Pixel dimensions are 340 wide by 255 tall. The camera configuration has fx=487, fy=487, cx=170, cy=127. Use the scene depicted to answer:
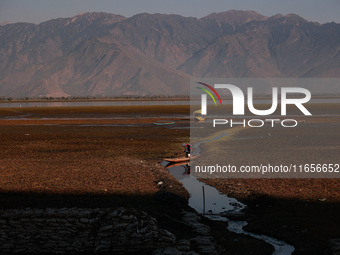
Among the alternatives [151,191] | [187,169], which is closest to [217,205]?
[151,191]

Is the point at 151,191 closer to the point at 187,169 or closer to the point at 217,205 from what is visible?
the point at 217,205

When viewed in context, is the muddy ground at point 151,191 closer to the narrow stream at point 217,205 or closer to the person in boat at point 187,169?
the narrow stream at point 217,205

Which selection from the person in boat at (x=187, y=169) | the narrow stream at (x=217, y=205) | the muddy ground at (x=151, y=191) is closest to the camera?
the narrow stream at (x=217, y=205)

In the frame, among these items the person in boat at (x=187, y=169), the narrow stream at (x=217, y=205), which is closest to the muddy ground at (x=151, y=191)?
the narrow stream at (x=217, y=205)

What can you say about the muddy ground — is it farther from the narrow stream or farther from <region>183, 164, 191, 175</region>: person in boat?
<region>183, 164, 191, 175</region>: person in boat

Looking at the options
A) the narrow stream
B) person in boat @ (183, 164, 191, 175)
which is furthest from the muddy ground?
person in boat @ (183, 164, 191, 175)

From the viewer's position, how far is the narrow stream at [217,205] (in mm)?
14711

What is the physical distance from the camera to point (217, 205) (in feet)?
63.8

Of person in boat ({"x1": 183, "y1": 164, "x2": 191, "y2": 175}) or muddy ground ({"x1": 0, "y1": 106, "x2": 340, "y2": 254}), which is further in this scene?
→ person in boat ({"x1": 183, "y1": 164, "x2": 191, "y2": 175})

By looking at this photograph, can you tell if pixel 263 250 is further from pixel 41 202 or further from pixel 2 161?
pixel 2 161

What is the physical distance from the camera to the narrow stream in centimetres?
1471

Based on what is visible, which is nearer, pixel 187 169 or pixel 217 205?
pixel 217 205

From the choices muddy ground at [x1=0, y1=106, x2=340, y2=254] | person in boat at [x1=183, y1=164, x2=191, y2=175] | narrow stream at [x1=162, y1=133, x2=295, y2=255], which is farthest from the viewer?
person in boat at [x1=183, y1=164, x2=191, y2=175]

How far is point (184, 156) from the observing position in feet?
106
